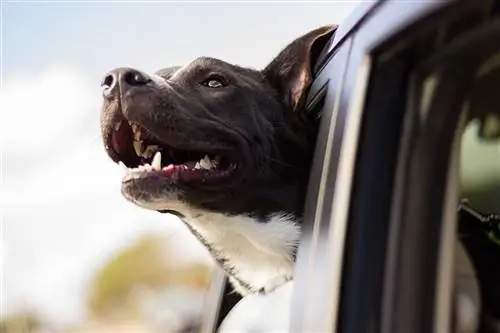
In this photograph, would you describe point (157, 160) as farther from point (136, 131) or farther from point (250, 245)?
point (250, 245)

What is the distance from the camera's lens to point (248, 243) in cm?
262

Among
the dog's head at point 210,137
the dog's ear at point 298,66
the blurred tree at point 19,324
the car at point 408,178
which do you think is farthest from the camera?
the blurred tree at point 19,324

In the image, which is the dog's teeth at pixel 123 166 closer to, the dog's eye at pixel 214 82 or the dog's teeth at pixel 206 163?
the dog's teeth at pixel 206 163

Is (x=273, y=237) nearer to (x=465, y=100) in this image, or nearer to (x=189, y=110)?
(x=189, y=110)

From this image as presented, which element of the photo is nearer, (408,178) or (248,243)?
(408,178)

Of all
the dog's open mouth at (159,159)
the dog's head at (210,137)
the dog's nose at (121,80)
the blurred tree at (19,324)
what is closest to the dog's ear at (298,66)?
the dog's head at (210,137)

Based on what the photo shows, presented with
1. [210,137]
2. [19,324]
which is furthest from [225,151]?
[19,324]

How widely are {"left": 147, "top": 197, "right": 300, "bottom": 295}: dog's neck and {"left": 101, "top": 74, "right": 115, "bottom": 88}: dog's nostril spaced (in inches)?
13.6

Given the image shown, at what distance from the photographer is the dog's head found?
7.92 feet

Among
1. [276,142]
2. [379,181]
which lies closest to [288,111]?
[276,142]

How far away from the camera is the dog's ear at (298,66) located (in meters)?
2.30

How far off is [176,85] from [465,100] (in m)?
1.36

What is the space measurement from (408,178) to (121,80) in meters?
1.19

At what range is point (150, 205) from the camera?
2508mm
